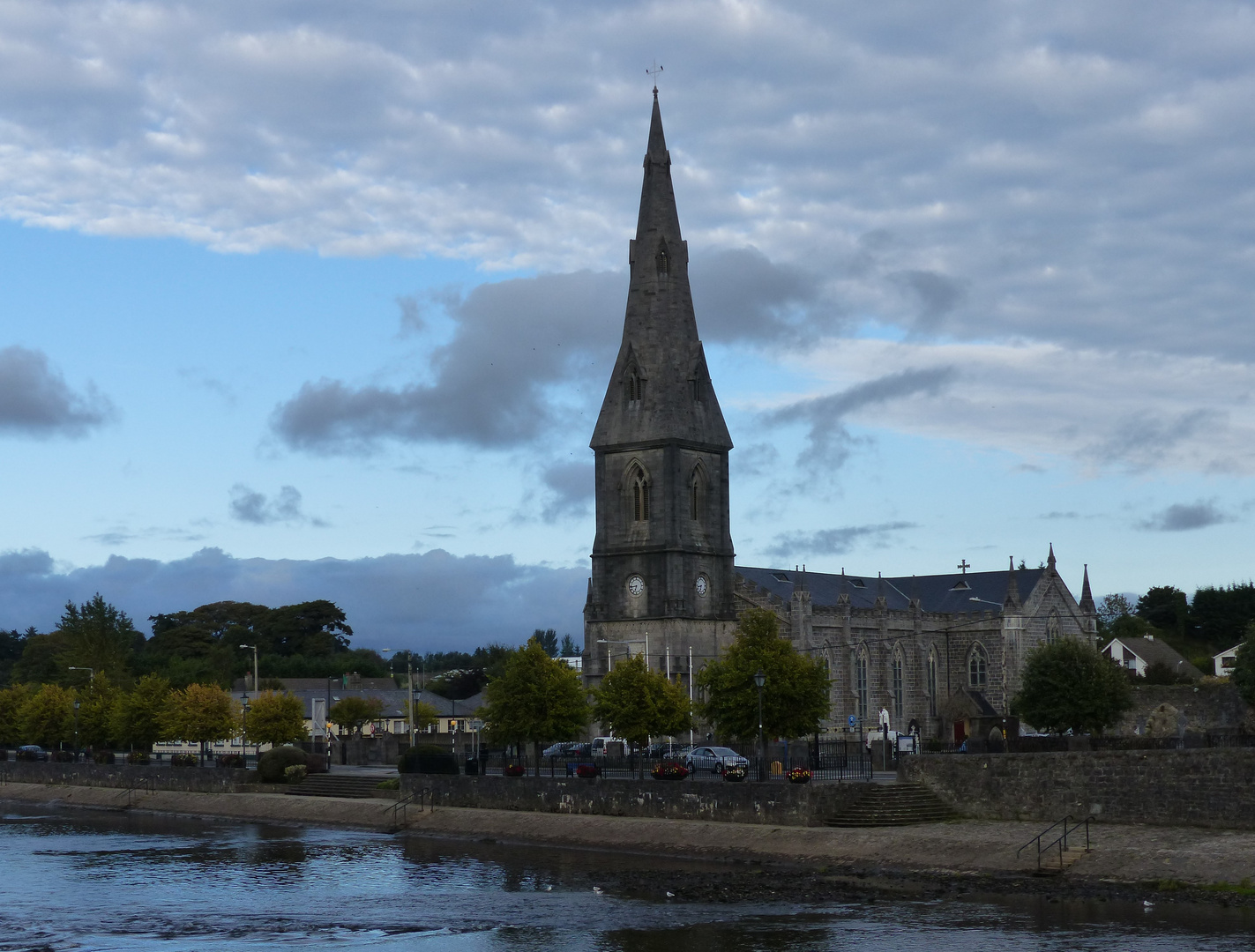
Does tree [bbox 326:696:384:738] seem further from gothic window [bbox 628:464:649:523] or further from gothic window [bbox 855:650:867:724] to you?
gothic window [bbox 855:650:867:724]

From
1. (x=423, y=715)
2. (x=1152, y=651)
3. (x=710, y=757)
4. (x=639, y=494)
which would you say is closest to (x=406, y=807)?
(x=710, y=757)

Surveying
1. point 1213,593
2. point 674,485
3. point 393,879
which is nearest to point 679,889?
point 393,879

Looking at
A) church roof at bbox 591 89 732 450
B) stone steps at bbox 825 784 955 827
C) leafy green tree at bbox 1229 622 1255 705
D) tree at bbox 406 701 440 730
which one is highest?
church roof at bbox 591 89 732 450

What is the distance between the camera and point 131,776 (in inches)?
3184

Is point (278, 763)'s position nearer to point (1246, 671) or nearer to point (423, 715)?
point (423, 715)

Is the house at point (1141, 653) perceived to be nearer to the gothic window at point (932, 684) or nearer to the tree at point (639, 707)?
the gothic window at point (932, 684)

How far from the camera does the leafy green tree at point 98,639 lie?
409ft

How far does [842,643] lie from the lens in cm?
9819

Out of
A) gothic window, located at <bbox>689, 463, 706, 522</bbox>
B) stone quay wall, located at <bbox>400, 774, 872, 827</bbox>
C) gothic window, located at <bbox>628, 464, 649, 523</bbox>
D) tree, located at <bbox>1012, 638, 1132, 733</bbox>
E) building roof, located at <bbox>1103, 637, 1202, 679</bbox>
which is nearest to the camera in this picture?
stone quay wall, located at <bbox>400, 774, 872, 827</bbox>

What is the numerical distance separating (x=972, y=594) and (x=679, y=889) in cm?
7340

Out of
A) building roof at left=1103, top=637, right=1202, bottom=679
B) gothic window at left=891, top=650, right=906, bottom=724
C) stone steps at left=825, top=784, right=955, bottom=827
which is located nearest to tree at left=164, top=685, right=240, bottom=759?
gothic window at left=891, top=650, right=906, bottom=724

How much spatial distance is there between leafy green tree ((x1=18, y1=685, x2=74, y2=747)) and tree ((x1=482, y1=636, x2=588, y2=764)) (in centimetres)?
4801

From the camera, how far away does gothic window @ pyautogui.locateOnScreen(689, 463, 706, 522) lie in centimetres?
9662

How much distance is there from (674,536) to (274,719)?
25001 millimetres
